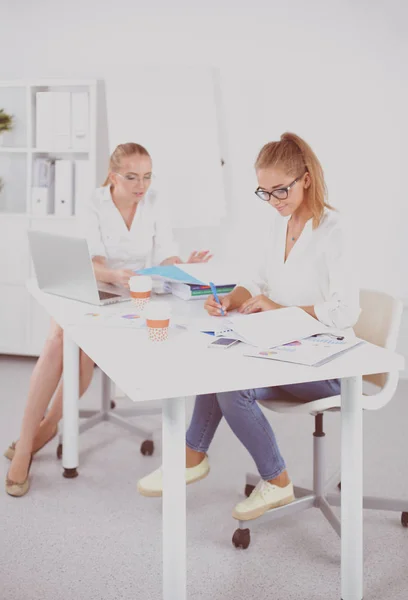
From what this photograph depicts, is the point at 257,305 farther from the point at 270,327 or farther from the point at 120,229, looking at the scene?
the point at 120,229

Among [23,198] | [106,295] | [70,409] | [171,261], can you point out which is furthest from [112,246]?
[23,198]

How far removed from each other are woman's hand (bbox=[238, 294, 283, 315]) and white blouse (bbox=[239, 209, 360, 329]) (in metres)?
0.14

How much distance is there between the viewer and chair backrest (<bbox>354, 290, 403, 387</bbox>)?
2.33 m

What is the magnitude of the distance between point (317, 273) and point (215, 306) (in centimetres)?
35

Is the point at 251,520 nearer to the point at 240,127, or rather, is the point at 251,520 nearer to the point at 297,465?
the point at 297,465

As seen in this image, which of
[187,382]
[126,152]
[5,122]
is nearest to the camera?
[187,382]

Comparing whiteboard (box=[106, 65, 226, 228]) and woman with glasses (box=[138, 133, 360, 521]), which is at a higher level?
whiteboard (box=[106, 65, 226, 228])

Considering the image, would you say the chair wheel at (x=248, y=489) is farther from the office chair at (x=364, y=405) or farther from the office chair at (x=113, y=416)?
the office chair at (x=113, y=416)

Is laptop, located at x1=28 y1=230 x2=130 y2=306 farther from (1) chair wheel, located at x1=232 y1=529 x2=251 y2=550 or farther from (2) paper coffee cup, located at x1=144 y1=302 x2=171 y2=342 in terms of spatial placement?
(1) chair wheel, located at x1=232 y1=529 x2=251 y2=550

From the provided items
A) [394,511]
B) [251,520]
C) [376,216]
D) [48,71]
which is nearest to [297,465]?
[394,511]

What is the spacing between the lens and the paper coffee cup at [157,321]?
1.99m

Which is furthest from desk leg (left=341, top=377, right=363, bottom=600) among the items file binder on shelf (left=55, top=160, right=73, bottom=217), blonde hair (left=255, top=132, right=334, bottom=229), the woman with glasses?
file binder on shelf (left=55, top=160, right=73, bottom=217)

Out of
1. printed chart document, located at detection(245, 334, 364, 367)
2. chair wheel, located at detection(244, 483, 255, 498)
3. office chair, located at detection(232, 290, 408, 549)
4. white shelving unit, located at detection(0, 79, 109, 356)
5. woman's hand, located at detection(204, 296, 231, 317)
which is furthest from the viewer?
white shelving unit, located at detection(0, 79, 109, 356)

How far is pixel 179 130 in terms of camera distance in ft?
14.0
